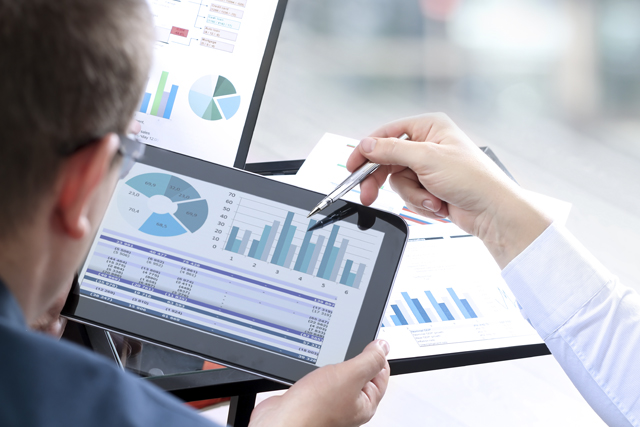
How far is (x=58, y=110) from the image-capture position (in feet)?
1.29

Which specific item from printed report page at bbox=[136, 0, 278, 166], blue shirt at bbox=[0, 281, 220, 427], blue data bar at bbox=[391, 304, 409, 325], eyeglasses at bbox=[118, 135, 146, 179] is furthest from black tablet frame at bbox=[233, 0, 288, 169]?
blue shirt at bbox=[0, 281, 220, 427]

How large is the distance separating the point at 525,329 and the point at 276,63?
5.01ft

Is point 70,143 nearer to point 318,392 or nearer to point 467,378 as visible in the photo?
point 318,392

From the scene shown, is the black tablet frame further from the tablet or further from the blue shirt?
the blue shirt

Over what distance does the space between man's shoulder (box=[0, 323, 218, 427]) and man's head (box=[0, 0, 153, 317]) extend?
3.1 inches

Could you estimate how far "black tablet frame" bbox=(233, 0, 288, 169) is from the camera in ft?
3.11

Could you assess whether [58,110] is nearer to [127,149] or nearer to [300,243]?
[127,149]

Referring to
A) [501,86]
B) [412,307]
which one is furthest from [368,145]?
[501,86]

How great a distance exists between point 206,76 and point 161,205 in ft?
0.95

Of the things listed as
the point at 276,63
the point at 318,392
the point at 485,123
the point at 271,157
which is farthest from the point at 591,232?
the point at 318,392

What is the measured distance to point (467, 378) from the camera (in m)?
1.41

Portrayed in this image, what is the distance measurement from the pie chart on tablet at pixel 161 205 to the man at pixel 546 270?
0.25 meters

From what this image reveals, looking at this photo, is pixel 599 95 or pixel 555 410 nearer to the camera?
pixel 555 410

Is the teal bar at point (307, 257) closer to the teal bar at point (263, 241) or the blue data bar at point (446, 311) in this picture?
the teal bar at point (263, 241)
